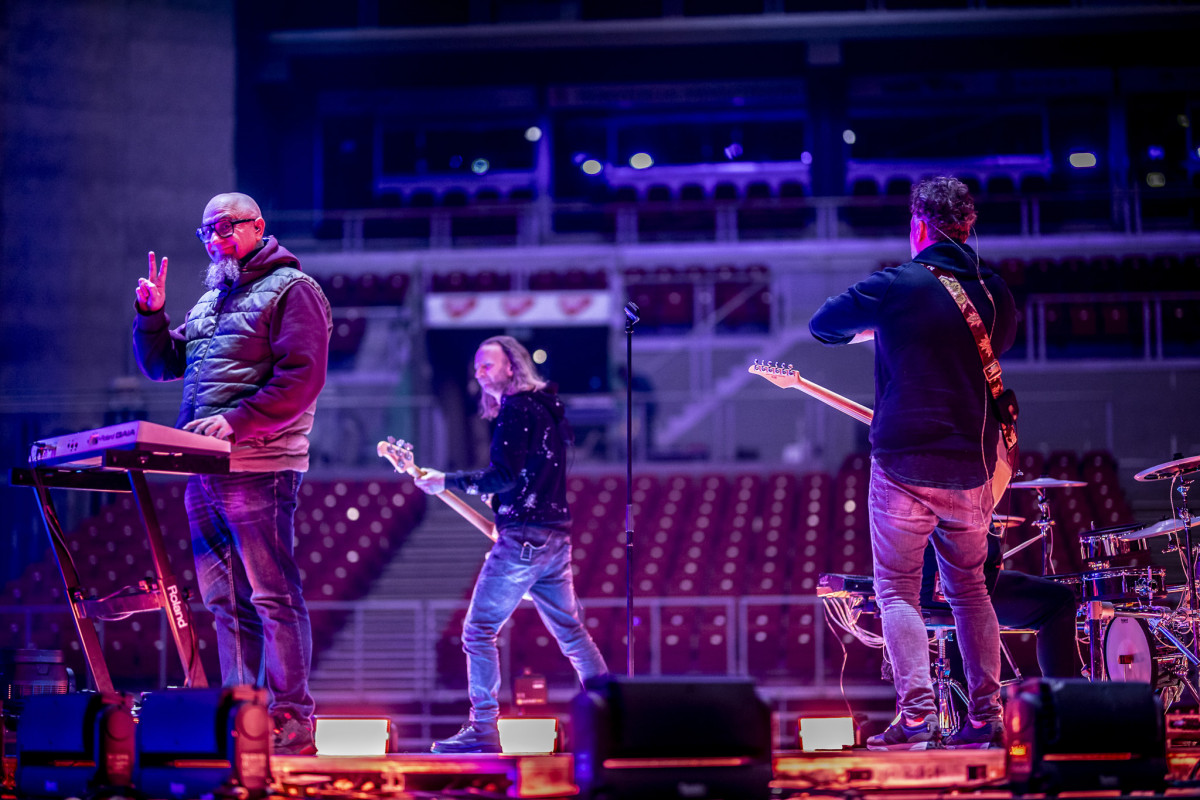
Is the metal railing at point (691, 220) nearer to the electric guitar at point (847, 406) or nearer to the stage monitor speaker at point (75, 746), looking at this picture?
the electric guitar at point (847, 406)

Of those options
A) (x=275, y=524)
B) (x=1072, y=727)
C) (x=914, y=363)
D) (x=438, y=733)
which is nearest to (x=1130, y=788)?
(x=1072, y=727)

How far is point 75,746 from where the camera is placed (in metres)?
3.08

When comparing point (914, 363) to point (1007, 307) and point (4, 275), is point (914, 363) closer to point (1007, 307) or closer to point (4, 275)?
point (1007, 307)

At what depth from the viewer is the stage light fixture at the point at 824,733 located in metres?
3.80

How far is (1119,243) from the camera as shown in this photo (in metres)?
14.4

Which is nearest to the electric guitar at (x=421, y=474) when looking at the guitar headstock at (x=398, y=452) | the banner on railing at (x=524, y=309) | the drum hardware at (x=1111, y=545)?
the guitar headstock at (x=398, y=452)

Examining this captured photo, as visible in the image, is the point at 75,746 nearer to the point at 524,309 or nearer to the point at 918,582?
the point at 918,582

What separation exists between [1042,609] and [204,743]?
108 inches

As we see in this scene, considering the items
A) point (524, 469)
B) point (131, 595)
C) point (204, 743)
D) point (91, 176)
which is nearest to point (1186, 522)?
point (524, 469)

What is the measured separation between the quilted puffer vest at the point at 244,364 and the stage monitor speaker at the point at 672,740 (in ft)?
4.34

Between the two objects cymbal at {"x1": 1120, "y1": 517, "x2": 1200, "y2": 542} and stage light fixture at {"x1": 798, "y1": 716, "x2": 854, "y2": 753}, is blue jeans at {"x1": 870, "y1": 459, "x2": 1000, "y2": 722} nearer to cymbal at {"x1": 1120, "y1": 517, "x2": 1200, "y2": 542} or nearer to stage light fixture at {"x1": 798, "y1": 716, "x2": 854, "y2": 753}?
stage light fixture at {"x1": 798, "y1": 716, "x2": 854, "y2": 753}

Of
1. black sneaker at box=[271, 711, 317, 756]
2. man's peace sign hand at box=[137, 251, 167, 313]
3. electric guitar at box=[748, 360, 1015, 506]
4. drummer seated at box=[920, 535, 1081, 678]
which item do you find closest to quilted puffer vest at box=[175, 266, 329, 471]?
man's peace sign hand at box=[137, 251, 167, 313]

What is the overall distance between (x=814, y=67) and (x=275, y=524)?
13.1 m

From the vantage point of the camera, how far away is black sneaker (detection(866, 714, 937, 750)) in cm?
343
